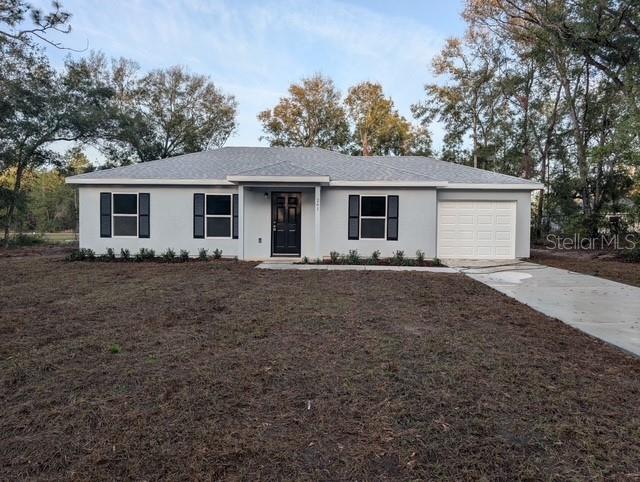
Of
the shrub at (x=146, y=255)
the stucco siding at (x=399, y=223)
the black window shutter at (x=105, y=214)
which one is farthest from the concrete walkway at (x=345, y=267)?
the black window shutter at (x=105, y=214)

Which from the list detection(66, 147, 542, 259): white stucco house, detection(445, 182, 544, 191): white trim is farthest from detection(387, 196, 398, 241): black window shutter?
detection(445, 182, 544, 191): white trim

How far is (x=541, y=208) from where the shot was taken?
2128cm

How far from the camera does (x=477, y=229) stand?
13078 mm

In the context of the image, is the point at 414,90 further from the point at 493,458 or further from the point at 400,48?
the point at 493,458

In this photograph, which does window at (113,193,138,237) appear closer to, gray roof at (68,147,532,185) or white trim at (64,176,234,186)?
white trim at (64,176,234,186)

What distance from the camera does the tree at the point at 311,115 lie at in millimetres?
31266

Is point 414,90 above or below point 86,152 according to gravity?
above

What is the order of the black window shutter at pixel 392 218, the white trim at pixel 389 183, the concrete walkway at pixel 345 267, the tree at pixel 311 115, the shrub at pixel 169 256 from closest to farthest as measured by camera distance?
1. the concrete walkway at pixel 345 267
2. the white trim at pixel 389 183
3. the shrub at pixel 169 256
4. the black window shutter at pixel 392 218
5. the tree at pixel 311 115

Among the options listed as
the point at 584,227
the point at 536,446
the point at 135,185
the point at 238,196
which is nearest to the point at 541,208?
the point at 584,227

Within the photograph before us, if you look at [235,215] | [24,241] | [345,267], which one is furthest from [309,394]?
[24,241]

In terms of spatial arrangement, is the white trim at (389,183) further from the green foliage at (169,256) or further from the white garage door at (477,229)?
the green foliage at (169,256)

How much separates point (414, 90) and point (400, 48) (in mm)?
9997

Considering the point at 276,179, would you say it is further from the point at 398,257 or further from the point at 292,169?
the point at 398,257

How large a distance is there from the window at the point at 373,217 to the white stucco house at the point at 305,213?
0.11ft
